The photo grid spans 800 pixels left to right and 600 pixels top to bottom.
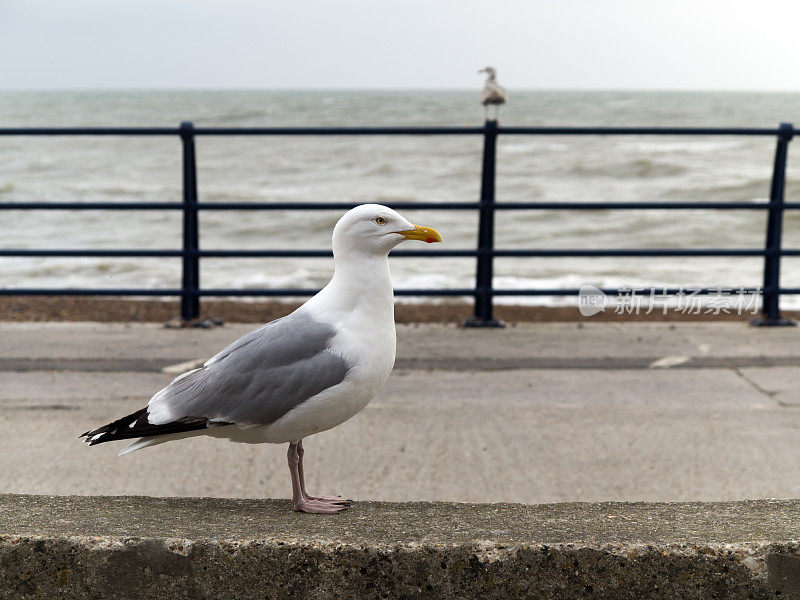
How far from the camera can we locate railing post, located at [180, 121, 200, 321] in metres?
5.68

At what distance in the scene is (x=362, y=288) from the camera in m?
2.27

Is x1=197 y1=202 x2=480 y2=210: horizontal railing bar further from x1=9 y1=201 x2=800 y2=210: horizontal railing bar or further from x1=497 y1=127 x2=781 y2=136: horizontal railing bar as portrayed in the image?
x1=497 y1=127 x2=781 y2=136: horizontal railing bar

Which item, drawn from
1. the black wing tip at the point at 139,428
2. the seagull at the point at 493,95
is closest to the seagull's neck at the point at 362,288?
the black wing tip at the point at 139,428

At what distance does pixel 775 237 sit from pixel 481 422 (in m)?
3.09

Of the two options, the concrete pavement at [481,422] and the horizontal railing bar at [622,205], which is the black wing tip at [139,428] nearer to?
the concrete pavement at [481,422]

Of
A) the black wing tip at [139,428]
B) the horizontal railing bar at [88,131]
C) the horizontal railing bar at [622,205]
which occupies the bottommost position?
the black wing tip at [139,428]

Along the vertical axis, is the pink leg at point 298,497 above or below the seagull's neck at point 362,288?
below

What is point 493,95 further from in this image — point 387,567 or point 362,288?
point 387,567

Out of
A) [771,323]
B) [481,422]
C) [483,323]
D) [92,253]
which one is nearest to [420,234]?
[481,422]

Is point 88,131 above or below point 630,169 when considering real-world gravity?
above

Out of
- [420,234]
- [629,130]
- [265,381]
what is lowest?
[265,381]

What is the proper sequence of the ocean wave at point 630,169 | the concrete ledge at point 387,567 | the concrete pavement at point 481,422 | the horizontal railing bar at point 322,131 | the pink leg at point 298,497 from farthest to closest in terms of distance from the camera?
the ocean wave at point 630,169
the horizontal railing bar at point 322,131
the concrete pavement at point 481,422
the pink leg at point 298,497
the concrete ledge at point 387,567

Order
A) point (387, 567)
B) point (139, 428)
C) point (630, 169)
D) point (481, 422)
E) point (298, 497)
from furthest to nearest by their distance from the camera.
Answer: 1. point (630, 169)
2. point (481, 422)
3. point (298, 497)
4. point (139, 428)
5. point (387, 567)

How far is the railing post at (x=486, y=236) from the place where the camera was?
19.0 ft
